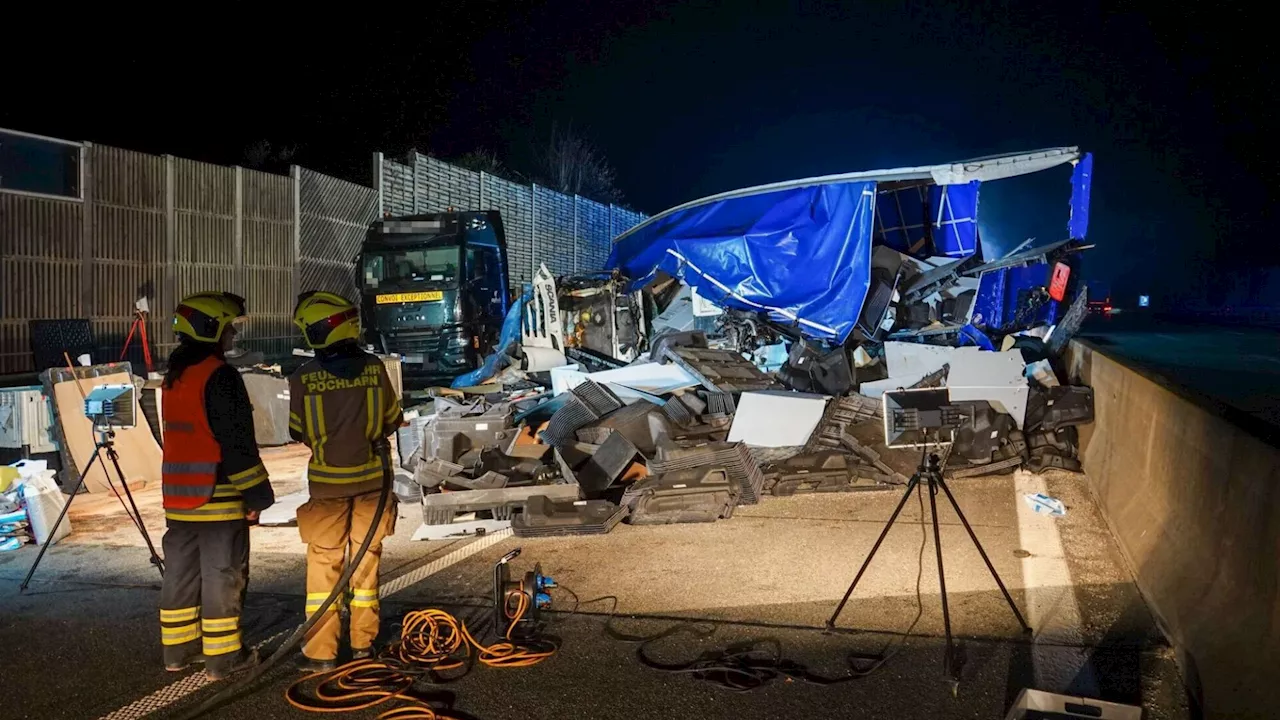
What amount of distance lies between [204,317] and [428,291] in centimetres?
1089

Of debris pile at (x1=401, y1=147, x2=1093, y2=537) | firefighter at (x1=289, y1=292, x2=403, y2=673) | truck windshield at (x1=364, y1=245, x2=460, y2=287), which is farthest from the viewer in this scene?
truck windshield at (x1=364, y1=245, x2=460, y2=287)

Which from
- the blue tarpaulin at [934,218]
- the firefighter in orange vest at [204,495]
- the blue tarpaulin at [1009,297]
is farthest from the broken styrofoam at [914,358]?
the firefighter in orange vest at [204,495]

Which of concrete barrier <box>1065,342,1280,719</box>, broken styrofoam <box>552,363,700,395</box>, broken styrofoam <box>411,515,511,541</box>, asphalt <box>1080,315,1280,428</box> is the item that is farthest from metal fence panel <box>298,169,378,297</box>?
concrete barrier <box>1065,342,1280,719</box>

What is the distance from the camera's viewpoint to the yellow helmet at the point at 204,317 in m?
4.13

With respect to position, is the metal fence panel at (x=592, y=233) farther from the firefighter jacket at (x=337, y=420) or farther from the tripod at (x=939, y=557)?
the tripod at (x=939, y=557)

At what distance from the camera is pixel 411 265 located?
50.0 feet

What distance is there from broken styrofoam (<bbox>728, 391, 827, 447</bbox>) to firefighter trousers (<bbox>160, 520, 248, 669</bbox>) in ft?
17.1

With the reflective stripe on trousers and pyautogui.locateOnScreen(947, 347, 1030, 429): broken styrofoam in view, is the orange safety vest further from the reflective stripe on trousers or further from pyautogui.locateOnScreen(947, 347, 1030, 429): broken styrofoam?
pyautogui.locateOnScreen(947, 347, 1030, 429): broken styrofoam

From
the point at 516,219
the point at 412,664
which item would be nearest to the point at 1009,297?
the point at 412,664

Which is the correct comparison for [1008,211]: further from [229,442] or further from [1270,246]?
[1270,246]

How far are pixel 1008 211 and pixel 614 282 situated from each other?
6758 mm

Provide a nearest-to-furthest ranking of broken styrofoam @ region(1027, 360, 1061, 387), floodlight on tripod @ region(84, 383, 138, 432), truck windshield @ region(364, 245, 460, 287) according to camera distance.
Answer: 1. floodlight on tripod @ region(84, 383, 138, 432)
2. broken styrofoam @ region(1027, 360, 1061, 387)
3. truck windshield @ region(364, 245, 460, 287)

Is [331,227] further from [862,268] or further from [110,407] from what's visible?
[110,407]

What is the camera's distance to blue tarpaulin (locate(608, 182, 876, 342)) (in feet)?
37.3
